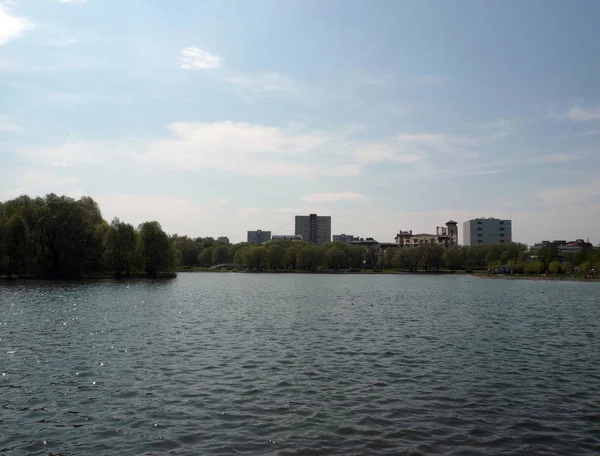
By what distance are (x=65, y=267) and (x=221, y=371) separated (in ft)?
293

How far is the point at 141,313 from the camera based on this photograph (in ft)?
155

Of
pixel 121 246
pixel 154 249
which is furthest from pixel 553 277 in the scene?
pixel 121 246

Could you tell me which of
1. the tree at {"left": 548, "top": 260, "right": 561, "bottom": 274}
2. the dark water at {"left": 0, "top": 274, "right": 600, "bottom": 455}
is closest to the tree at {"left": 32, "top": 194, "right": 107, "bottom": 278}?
the dark water at {"left": 0, "top": 274, "right": 600, "bottom": 455}

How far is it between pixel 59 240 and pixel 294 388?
305 ft

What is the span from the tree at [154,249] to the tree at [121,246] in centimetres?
279

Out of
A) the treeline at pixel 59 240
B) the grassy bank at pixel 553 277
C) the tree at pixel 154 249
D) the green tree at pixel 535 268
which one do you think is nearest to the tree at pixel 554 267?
the grassy bank at pixel 553 277

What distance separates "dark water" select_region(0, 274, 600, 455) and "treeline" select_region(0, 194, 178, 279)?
60.8 meters

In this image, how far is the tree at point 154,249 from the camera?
4788 inches

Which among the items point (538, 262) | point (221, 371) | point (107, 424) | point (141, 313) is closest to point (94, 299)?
point (141, 313)

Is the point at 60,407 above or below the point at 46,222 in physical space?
below

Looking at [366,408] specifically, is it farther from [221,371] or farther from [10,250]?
[10,250]

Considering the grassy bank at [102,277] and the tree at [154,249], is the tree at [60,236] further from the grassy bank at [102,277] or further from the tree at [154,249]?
the tree at [154,249]

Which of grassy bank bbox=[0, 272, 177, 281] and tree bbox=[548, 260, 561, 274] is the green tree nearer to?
tree bbox=[548, 260, 561, 274]

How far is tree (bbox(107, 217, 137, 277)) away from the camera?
377ft
